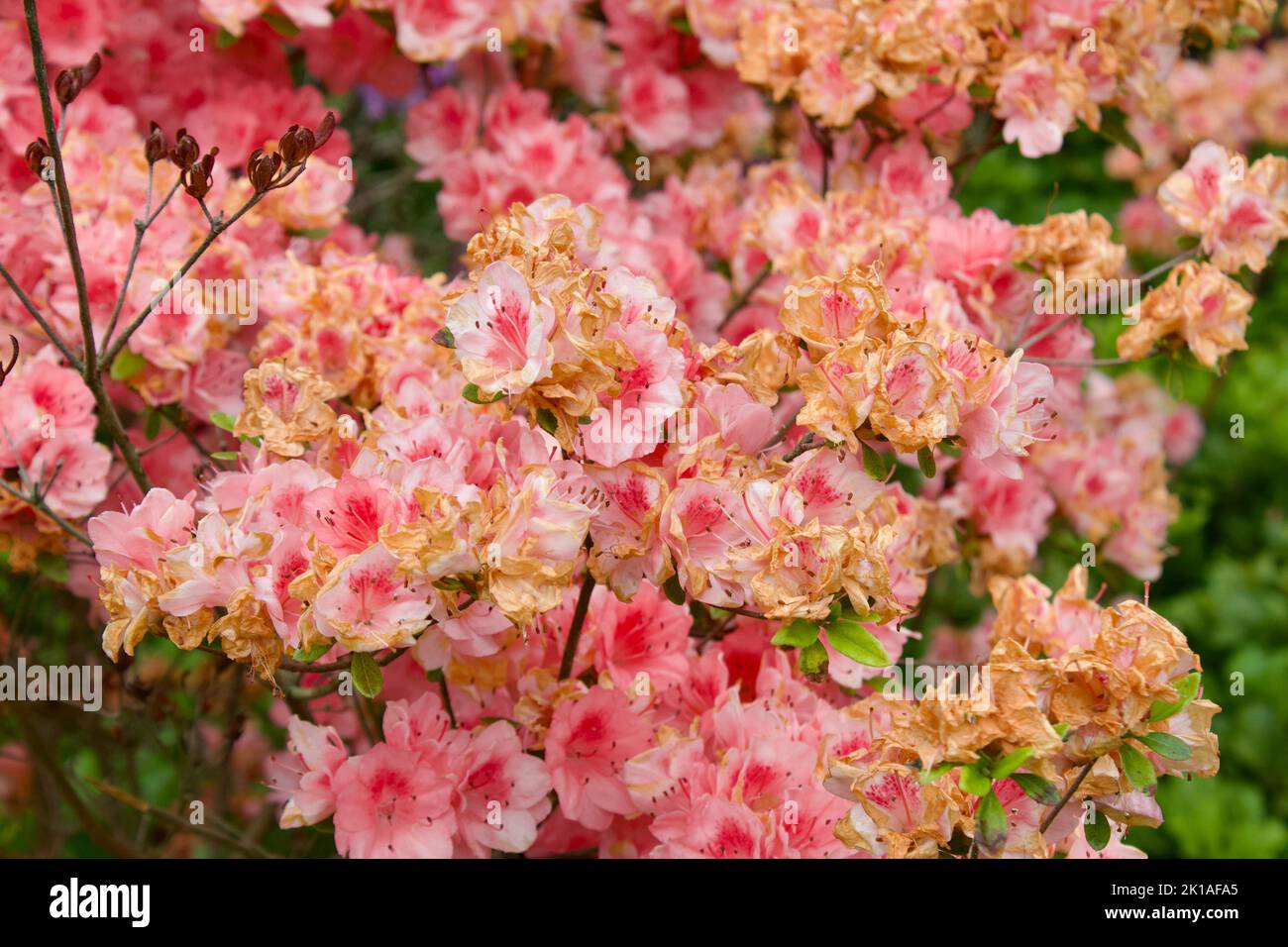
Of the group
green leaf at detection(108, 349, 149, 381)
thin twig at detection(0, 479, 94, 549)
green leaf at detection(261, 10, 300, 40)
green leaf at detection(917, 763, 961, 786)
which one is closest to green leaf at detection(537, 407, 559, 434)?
green leaf at detection(917, 763, 961, 786)

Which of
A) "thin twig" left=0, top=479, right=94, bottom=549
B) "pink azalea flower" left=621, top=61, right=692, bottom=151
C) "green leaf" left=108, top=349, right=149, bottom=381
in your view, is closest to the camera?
"thin twig" left=0, top=479, right=94, bottom=549

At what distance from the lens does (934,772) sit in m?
1.25

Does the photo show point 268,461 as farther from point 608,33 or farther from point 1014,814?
point 608,33

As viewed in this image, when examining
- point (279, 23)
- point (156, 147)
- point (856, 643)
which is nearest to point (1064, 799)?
point (856, 643)

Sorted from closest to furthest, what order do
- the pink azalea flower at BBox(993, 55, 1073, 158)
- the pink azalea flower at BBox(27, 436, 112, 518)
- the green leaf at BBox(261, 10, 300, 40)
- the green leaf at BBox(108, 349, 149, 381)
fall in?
the pink azalea flower at BBox(27, 436, 112, 518), the green leaf at BBox(108, 349, 149, 381), the pink azalea flower at BBox(993, 55, 1073, 158), the green leaf at BBox(261, 10, 300, 40)

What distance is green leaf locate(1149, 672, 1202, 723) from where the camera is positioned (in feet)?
4.11

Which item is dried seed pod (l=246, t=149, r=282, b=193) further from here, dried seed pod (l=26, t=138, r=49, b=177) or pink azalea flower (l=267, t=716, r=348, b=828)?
pink azalea flower (l=267, t=716, r=348, b=828)

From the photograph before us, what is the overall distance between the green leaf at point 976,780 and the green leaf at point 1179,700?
18 cm

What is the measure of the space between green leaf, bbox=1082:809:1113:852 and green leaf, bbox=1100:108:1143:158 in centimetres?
135

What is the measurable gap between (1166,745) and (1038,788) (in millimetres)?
138

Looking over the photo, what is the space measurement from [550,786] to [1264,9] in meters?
1.85

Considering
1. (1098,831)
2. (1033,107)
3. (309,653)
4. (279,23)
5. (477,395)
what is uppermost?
(279,23)

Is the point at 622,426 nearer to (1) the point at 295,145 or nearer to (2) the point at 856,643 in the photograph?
(2) the point at 856,643

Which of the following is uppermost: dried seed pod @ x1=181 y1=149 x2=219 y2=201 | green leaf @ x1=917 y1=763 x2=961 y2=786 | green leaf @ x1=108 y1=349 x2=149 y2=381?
dried seed pod @ x1=181 y1=149 x2=219 y2=201
